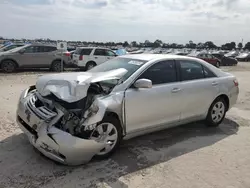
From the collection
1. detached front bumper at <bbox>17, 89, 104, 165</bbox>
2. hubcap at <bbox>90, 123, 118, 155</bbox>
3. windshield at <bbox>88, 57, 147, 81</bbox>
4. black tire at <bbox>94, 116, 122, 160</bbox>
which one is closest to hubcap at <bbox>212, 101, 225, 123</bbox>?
windshield at <bbox>88, 57, 147, 81</bbox>

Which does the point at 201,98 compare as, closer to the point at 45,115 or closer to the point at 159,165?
the point at 159,165

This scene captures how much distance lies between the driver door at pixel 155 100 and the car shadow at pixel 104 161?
0.40 meters

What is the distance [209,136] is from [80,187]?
3.07 meters

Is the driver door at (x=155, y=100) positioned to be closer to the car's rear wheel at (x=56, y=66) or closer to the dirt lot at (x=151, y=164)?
the dirt lot at (x=151, y=164)

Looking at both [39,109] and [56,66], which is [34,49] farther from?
[39,109]

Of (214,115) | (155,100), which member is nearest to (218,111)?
(214,115)

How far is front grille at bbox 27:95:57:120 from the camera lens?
4.25 meters

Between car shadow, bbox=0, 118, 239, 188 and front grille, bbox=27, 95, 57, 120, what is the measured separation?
70cm

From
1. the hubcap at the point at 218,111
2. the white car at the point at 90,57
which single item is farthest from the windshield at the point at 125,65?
the white car at the point at 90,57

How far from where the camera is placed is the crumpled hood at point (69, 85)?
4.31 metres

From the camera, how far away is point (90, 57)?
60.1ft

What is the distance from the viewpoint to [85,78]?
4699 millimetres

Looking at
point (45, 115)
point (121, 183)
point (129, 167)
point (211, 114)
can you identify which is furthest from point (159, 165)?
point (211, 114)

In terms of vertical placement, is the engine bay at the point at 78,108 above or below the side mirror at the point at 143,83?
below
